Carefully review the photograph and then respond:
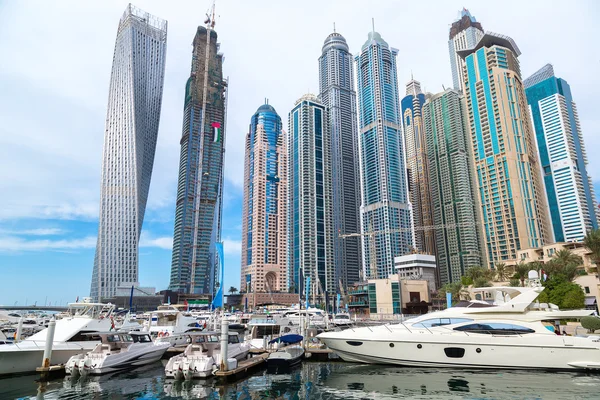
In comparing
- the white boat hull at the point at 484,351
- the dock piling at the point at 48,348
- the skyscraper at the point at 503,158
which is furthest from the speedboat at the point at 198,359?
the skyscraper at the point at 503,158

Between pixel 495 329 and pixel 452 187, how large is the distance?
16673 cm

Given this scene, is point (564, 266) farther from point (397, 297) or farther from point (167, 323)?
point (167, 323)

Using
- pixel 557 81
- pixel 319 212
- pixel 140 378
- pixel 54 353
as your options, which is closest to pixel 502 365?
pixel 140 378

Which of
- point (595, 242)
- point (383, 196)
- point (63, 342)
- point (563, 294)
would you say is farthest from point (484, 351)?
point (383, 196)

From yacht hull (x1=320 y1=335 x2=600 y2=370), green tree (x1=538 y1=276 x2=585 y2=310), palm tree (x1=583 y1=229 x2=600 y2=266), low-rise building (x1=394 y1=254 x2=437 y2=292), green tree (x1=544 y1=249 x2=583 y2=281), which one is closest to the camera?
yacht hull (x1=320 y1=335 x2=600 y2=370)

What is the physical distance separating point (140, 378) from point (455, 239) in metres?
169

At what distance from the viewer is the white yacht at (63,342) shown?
75.4ft

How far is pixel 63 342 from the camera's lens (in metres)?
25.7

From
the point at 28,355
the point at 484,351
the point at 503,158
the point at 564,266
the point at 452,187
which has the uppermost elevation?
the point at 452,187

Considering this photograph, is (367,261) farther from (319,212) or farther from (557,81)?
(557,81)

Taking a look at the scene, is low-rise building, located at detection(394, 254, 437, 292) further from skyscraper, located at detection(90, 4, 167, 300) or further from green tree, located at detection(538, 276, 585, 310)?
skyscraper, located at detection(90, 4, 167, 300)

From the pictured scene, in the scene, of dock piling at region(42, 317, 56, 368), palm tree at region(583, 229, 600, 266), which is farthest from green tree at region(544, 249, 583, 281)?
dock piling at region(42, 317, 56, 368)

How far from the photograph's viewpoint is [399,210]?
187 metres

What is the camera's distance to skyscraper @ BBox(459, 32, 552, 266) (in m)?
123
